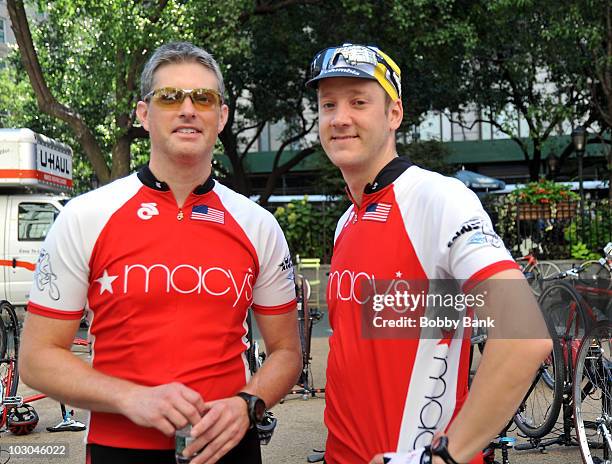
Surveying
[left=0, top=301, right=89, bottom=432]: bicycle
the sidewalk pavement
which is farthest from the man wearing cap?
[left=0, top=301, right=89, bottom=432]: bicycle

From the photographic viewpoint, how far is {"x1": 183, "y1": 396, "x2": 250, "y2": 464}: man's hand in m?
2.12

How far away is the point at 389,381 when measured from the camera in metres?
2.16

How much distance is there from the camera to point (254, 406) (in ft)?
7.70

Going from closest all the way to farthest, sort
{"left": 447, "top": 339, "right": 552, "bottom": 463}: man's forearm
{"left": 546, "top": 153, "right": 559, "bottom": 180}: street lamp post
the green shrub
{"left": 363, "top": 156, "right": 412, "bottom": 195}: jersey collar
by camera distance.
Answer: {"left": 447, "top": 339, "right": 552, "bottom": 463}: man's forearm → {"left": 363, "top": 156, "right": 412, "bottom": 195}: jersey collar → the green shrub → {"left": 546, "top": 153, "right": 559, "bottom": 180}: street lamp post

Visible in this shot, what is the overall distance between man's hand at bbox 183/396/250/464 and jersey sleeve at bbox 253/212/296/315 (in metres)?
0.49

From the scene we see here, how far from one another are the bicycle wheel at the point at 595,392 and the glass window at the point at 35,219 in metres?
12.0

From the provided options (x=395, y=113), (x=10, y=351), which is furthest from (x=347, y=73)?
(x=10, y=351)

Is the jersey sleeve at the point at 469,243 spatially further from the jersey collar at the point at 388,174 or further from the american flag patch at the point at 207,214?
the american flag patch at the point at 207,214

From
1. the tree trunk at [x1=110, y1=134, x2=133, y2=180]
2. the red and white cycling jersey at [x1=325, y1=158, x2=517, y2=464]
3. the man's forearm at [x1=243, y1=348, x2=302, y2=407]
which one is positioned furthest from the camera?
the tree trunk at [x1=110, y1=134, x2=133, y2=180]

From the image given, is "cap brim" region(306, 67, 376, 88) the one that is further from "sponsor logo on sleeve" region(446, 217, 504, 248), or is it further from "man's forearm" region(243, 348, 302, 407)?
"man's forearm" region(243, 348, 302, 407)

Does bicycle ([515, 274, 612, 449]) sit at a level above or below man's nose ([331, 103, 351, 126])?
below

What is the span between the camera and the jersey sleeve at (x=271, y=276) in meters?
2.66

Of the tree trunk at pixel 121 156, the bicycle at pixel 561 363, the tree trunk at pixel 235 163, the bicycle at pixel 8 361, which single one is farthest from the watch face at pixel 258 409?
the tree trunk at pixel 235 163

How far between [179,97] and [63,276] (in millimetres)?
709
